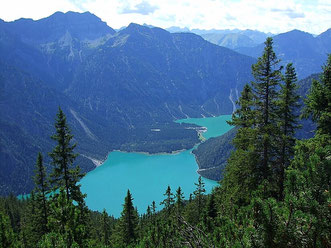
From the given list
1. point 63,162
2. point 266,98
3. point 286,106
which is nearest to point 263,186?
point 266,98

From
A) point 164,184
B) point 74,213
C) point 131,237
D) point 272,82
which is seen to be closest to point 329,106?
point 272,82

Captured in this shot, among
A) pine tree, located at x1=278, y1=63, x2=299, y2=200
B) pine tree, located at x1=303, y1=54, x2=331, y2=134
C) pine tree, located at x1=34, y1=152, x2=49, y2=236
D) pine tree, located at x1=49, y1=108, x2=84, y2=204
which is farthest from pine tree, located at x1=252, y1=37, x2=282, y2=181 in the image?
pine tree, located at x1=34, y1=152, x2=49, y2=236

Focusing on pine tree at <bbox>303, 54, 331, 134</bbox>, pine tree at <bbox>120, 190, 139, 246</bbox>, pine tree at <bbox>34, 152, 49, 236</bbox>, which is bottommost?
pine tree at <bbox>120, 190, 139, 246</bbox>

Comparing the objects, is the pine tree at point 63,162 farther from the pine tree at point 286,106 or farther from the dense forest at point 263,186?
the pine tree at point 286,106

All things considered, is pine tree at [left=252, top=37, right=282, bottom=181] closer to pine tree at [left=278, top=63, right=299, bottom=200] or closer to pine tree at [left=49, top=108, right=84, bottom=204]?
pine tree at [left=278, top=63, right=299, bottom=200]

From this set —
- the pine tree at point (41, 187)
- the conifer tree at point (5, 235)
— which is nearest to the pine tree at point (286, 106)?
the conifer tree at point (5, 235)

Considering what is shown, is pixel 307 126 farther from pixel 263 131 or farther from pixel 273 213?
pixel 273 213

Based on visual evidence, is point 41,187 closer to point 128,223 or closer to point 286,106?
point 128,223
